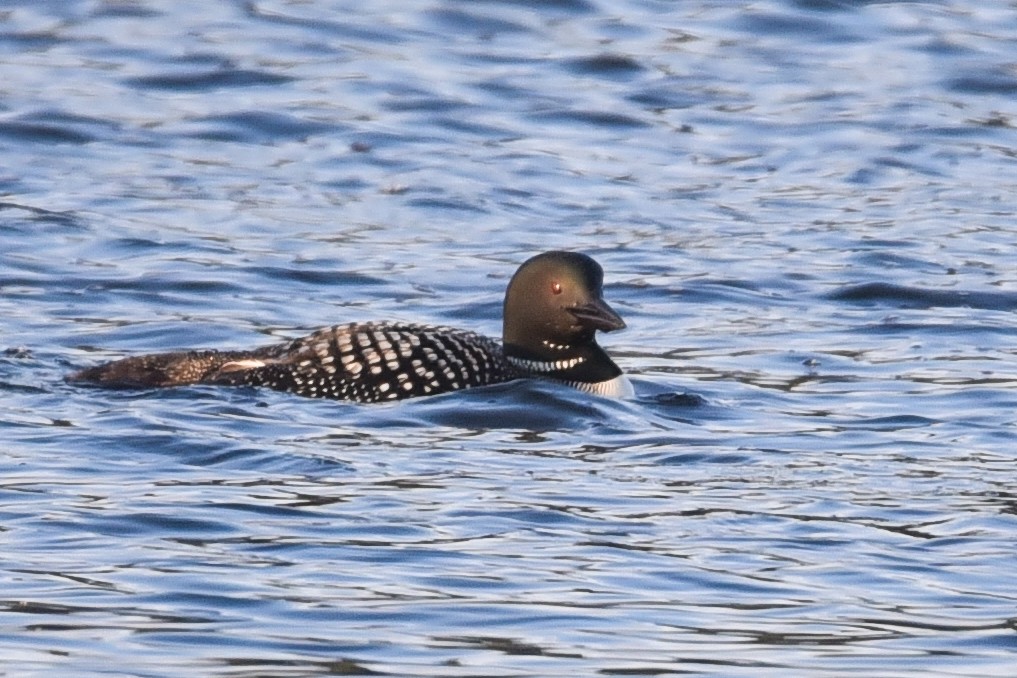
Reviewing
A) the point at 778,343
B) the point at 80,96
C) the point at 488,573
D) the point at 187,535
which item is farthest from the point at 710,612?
the point at 80,96

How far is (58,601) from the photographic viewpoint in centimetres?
555

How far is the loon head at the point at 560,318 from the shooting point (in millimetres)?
9141

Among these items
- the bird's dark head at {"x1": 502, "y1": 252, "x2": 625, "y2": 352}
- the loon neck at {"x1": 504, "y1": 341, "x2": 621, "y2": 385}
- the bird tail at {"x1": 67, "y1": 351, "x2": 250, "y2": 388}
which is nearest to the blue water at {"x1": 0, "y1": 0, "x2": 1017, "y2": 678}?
the bird tail at {"x1": 67, "y1": 351, "x2": 250, "y2": 388}

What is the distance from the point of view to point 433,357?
28.9ft

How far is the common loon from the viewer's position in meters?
8.65

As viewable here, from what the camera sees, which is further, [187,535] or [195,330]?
[195,330]

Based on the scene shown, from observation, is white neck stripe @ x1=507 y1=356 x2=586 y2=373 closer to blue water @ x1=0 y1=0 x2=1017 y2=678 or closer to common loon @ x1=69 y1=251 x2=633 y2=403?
common loon @ x1=69 y1=251 x2=633 y2=403

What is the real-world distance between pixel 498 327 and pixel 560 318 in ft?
5.74

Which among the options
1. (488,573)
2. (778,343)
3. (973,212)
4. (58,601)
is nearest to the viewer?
(58,601)

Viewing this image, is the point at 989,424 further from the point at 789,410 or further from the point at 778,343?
the point at 778,343

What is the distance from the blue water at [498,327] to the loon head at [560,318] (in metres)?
0.32

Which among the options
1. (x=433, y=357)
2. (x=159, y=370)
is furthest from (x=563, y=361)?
(x=159, y=370)

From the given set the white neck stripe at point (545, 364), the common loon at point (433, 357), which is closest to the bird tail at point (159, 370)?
the common loon at point (433, 357)

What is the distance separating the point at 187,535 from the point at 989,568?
2.01m
